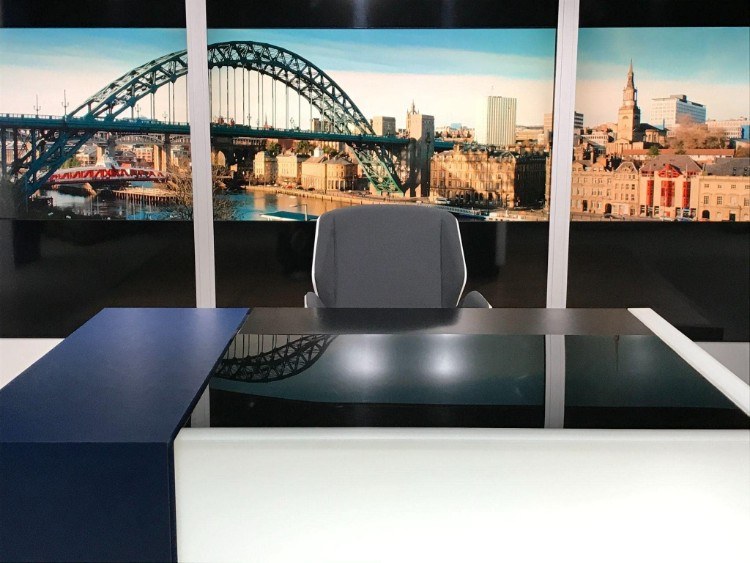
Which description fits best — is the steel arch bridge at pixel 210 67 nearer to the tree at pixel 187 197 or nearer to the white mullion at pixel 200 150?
the white mullion at pixel 200 150

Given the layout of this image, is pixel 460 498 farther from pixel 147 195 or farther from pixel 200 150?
pixel 147 195

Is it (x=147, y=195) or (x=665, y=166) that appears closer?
(x=665, y=166)

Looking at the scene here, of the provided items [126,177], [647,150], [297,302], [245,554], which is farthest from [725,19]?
[245,554]

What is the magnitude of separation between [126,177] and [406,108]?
5.15 feet

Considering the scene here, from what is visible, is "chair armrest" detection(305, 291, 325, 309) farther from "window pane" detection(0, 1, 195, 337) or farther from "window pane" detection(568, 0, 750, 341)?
"window pane" detection(568, 0, 750, 341)

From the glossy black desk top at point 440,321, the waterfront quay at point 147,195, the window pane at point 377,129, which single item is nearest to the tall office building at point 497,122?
the window pane at point 377,129

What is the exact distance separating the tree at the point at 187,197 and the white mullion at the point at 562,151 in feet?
5.76

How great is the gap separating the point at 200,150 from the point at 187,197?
0.90ft

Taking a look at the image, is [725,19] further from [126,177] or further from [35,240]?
[35,240]

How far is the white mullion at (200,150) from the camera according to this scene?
434 cm

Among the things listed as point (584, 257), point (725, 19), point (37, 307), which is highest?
point (725, 19)

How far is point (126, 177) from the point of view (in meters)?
4.53

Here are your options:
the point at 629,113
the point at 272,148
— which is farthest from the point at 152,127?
the point at 629,113

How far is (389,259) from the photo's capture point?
10.5 ft
